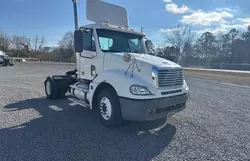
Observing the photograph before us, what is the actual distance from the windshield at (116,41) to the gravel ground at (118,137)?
208 cm

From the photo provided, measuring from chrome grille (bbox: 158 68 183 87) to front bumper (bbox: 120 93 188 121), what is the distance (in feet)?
1.13

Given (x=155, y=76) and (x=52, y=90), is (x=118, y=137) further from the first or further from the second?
(x=52, y=90)

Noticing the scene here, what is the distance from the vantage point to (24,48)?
7006cm

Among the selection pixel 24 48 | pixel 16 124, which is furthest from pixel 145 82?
pixel 24 48

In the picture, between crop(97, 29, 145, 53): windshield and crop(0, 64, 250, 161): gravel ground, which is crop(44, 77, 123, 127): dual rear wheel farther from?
crop(97, 29, 145, 53): windshield

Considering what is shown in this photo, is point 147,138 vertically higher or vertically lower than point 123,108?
lower

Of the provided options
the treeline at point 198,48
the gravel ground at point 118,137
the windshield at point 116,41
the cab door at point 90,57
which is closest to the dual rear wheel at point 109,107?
the gravel ground at point 118,137

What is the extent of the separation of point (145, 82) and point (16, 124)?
11.2 ft

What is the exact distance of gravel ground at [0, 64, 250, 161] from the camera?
3.37m

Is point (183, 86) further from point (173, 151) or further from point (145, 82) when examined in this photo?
point (173, 151)

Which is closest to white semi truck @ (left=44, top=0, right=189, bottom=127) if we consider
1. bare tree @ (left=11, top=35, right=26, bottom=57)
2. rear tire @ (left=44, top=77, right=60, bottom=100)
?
rear tire @ (left=44, top=77, right=60, bottom=100)

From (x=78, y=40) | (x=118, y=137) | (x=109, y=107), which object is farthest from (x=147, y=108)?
(x=78, y=40)

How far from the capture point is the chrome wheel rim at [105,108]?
15.0 feet

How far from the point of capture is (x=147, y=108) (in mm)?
3914
